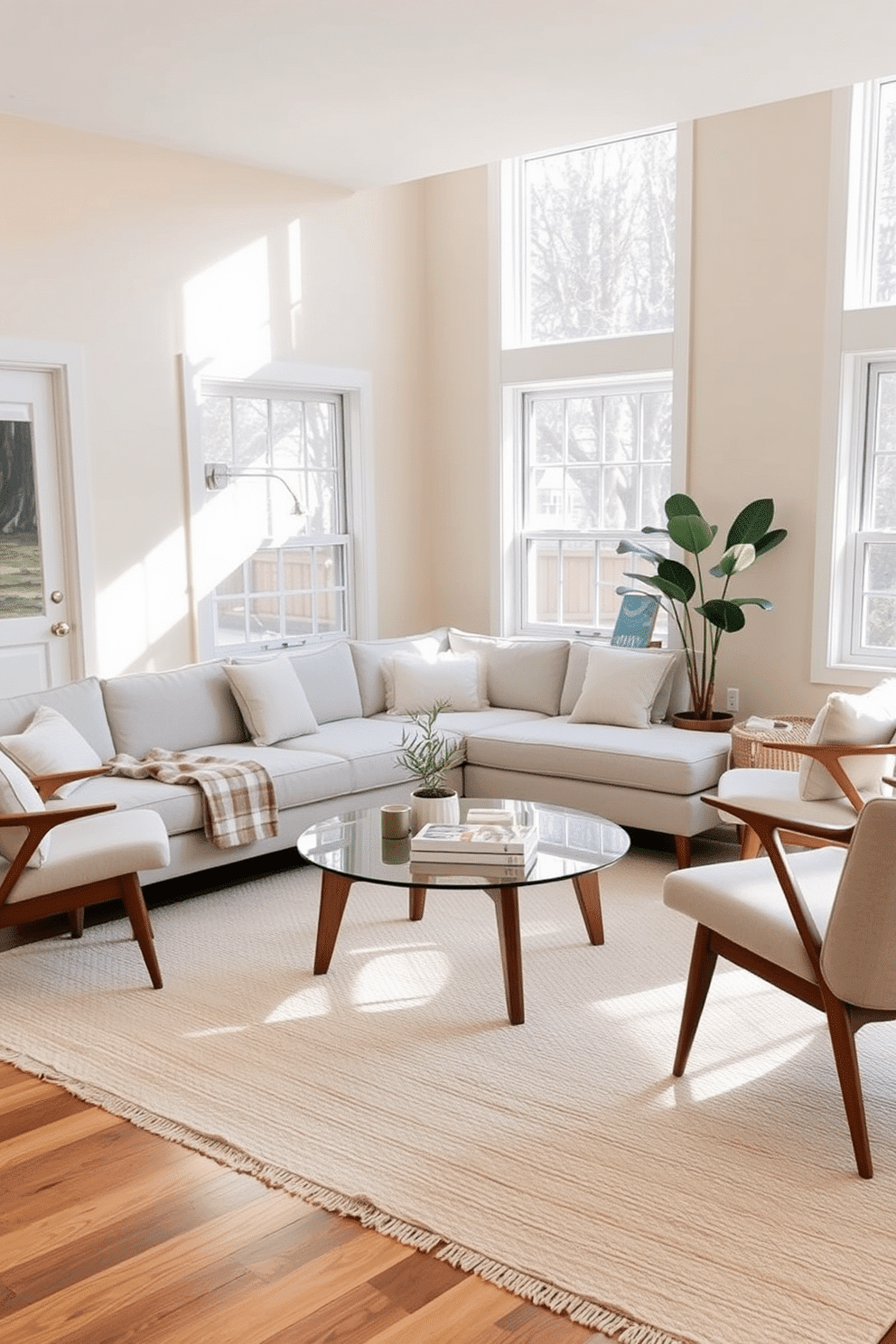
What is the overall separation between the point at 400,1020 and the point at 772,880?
111cm

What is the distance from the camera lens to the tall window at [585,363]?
5.92 m

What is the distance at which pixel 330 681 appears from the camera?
18.5 ft

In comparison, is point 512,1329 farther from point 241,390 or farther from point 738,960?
point 241,390

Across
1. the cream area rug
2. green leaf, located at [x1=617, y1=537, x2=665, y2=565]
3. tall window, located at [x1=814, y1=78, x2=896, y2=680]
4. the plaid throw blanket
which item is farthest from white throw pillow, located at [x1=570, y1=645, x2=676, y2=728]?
the plaid throw blanket

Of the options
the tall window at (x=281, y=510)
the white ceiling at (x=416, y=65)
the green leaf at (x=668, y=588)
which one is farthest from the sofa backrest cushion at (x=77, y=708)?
the green leaf at (x=668, y=588)

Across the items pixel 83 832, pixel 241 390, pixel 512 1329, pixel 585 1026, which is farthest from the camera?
pixel 241 390

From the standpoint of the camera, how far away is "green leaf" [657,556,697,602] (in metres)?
5.43

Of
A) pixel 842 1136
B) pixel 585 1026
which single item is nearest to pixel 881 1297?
pixel 842 1136

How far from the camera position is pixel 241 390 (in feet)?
19.4

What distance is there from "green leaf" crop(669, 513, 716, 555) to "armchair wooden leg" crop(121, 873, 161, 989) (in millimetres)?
2820

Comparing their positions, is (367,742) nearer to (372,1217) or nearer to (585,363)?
(585,363)

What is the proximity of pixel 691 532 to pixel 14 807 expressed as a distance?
3074mm

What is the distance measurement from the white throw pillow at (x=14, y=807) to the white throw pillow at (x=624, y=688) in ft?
8.42

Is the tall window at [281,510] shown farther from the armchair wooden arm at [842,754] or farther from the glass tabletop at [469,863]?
the armchair wooden arm at [842,754]
